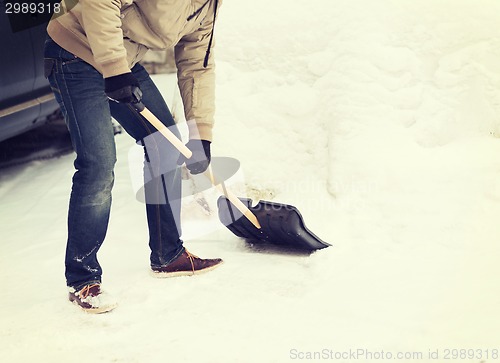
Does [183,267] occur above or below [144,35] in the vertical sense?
below

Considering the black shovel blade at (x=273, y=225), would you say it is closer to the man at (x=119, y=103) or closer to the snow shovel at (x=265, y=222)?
the snow shovel at (x=265, y=222)

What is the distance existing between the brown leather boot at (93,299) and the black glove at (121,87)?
0.84m

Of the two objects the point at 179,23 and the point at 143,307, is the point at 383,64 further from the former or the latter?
the point at 143,307

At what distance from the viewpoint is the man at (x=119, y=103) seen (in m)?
2.50

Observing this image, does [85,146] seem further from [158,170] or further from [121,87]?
[158,170]

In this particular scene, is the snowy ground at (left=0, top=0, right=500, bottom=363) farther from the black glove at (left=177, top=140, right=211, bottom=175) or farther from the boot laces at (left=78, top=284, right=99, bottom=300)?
the black glove at (left=177, top=140, right=211, bottom=175)

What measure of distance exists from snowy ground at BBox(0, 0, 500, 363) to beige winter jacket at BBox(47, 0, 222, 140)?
2.78ft

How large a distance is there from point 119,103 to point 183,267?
0.84 meters

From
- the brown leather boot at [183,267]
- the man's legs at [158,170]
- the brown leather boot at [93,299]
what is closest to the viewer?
the brown leather boot at [93,299]

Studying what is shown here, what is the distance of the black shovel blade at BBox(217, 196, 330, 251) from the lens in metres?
3.16

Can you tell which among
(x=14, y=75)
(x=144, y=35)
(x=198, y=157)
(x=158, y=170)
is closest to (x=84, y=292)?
(x=158, y=170)

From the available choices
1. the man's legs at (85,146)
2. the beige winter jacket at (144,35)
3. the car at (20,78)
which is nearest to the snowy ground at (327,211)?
the man's legs at (85,146)

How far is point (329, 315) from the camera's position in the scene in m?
2.64

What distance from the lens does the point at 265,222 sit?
3.25m
